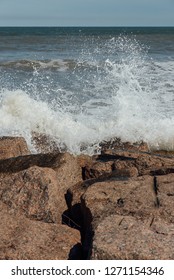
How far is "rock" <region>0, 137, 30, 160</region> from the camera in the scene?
4.86 meters

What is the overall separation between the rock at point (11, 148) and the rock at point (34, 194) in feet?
4.25

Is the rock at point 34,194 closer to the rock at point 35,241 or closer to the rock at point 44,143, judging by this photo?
the rock at point 35,241

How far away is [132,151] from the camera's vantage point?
5.28 metres

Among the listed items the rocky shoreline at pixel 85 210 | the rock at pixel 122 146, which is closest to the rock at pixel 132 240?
the rocky shoreline at pixel 85 210

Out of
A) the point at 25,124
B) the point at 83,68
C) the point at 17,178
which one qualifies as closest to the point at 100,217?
the point at 17,178

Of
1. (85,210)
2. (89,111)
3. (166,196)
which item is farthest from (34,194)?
(89,111)

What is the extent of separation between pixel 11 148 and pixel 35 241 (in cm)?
224

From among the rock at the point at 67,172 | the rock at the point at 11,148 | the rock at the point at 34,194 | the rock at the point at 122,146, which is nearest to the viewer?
the rock at the point at 34,194

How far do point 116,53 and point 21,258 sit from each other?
15.2 meters

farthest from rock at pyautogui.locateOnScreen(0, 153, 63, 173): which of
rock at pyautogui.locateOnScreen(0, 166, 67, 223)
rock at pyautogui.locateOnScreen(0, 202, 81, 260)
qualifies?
rock at pyautogui.locateOnScreen(0, 202, 81, 260)

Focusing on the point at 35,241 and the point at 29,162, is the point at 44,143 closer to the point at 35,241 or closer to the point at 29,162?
the point at 29,162

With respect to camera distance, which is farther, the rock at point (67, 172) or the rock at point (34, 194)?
the rock at point (67, 172)

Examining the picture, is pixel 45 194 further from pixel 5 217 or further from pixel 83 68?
pixel 83 68

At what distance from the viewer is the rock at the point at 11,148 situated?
4.86 meters
